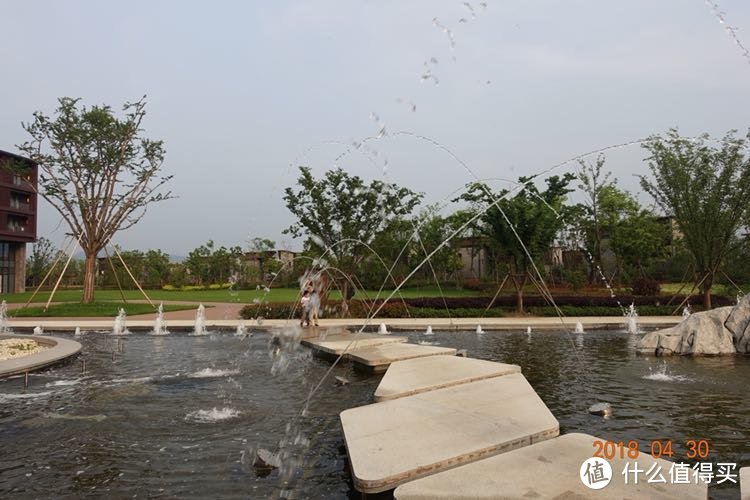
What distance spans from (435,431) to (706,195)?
26838 mm

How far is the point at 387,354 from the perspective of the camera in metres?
11.4

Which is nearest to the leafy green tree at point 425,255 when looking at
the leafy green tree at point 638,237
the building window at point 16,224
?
the leafy green tree at point 638,237

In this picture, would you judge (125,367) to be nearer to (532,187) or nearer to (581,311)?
(581,311)

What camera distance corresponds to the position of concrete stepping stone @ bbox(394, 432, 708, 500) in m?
3.91

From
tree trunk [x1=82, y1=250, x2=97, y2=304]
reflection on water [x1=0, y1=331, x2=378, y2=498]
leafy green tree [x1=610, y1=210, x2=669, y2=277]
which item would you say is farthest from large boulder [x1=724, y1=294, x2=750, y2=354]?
tree trunk [x1=82, y1=250, x2=97, y2=304]

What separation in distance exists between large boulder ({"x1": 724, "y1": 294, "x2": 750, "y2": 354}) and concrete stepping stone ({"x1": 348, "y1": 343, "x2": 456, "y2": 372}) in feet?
27.2

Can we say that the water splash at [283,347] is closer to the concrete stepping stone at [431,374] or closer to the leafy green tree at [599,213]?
the concrete stepping stone at [431,374]

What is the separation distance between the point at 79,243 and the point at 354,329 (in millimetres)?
20412

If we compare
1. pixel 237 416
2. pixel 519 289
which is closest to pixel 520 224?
pixel 519 289

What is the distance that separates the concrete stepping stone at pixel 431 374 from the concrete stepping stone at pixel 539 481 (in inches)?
118

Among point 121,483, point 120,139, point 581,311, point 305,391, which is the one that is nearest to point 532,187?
point 581,311

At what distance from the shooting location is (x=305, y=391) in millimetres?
9109

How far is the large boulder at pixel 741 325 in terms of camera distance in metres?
13.5

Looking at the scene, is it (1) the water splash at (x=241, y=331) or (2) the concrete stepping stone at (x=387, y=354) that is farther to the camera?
(1) the water splash at (x=241, y=331)
